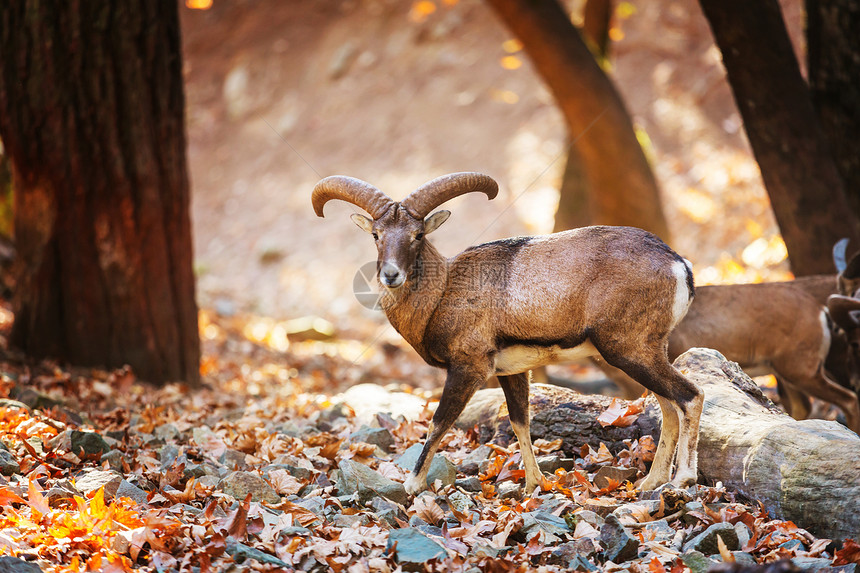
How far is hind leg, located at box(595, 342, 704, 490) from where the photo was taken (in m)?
5.38

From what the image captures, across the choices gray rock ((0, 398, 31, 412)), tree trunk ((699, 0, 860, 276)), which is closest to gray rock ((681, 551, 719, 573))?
gray rock ((0, 398, 31, 412))

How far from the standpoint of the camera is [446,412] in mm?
5660

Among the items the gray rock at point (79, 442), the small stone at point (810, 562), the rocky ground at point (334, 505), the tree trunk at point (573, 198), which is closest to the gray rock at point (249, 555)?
the rocky ground at point (334, 505)

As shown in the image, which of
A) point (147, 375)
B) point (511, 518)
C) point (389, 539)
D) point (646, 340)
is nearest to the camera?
point (389, 539)

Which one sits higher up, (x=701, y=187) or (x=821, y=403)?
(x=701, y=187)

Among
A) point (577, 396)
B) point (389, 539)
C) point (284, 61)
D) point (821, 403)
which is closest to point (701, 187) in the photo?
point (821, 403)

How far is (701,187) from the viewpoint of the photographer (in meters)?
17.2

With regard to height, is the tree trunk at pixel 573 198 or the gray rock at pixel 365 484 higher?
the tree trunk at pixel 573 198

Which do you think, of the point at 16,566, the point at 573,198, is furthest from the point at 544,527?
the point at 573,198

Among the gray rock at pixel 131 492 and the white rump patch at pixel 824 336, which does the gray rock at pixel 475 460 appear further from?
the white rump patch at pixel 824 336

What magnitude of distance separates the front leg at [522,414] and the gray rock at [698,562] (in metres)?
1.39

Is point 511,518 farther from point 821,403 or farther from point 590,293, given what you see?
point 821,403

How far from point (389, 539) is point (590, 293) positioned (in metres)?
2.24

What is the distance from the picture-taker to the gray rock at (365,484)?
532cm
